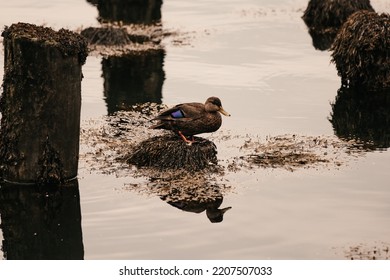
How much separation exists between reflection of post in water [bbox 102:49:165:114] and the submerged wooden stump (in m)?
2.72

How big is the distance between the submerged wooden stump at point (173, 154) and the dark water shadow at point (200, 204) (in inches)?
29.5

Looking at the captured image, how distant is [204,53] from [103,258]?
9.57 m

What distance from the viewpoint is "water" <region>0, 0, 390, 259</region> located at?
10.1 metres

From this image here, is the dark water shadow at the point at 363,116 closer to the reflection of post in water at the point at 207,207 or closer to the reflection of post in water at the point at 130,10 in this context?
the reflection of post in water at the point at 207,207

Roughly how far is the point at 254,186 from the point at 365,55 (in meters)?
5.44

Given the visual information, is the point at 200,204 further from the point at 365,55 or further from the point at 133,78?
the point at 133,78

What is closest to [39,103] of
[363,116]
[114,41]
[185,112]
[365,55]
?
[185,112]

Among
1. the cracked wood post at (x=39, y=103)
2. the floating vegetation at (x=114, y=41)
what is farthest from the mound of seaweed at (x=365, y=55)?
the cracked wood post at (x=39, y=103)

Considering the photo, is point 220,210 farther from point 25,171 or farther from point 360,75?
point 360,75

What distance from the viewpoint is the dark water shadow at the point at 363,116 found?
14094 millimetres

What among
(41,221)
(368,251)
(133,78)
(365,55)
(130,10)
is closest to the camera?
(368,251)

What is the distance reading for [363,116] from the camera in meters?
15.2

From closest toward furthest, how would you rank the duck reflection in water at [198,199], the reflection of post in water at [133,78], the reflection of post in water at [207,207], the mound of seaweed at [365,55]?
the reflection of post in water at [207,207]
the duck reflection in water at [198,199]
the reflection of post in water at [133,78]
the mound of seaweed at [365,55]

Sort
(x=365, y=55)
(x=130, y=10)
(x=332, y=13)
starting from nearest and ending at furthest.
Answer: (x=365, y=55)
(x=332, y=13)
(x=130, y=10)
